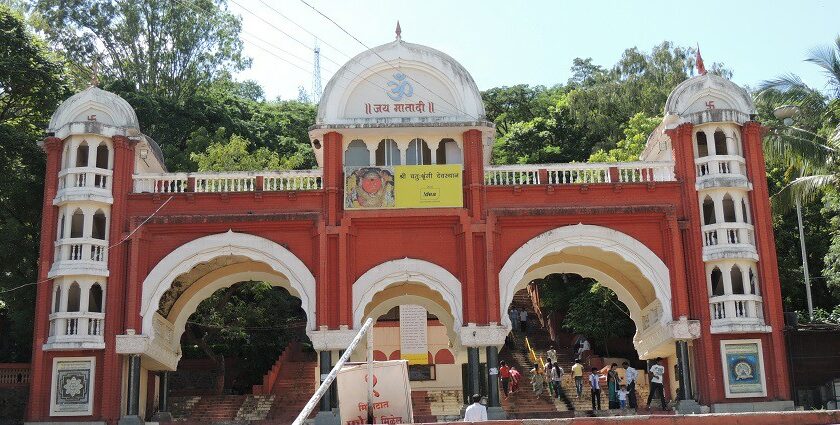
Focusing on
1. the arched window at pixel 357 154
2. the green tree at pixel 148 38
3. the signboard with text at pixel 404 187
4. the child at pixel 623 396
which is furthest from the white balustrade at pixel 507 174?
the green tree at pixel 148 38

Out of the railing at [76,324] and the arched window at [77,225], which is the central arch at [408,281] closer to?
the railing at [76,324]

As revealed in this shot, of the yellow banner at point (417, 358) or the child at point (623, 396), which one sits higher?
the yellow banner at point (417, 358)

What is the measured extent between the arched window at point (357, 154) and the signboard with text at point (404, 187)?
625 millimetres

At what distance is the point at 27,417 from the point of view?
20.2 m

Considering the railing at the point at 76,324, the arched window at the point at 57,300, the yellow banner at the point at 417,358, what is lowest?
the yellow banner at the point at 417,358

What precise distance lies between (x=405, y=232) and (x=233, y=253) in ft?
12.9

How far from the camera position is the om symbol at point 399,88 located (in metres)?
22.5

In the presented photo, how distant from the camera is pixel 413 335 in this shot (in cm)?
3011

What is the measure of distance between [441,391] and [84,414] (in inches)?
467

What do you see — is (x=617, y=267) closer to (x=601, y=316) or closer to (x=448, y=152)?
(x=448, y=152)

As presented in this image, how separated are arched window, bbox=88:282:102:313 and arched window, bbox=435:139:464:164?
27.4 ft

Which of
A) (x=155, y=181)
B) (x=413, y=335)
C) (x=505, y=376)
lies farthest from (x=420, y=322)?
(x=155, y=181)

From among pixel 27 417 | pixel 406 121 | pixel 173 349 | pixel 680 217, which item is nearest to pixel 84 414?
pixel 27 417

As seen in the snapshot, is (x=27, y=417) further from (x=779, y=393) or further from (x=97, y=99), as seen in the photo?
(x=779, y=393)
